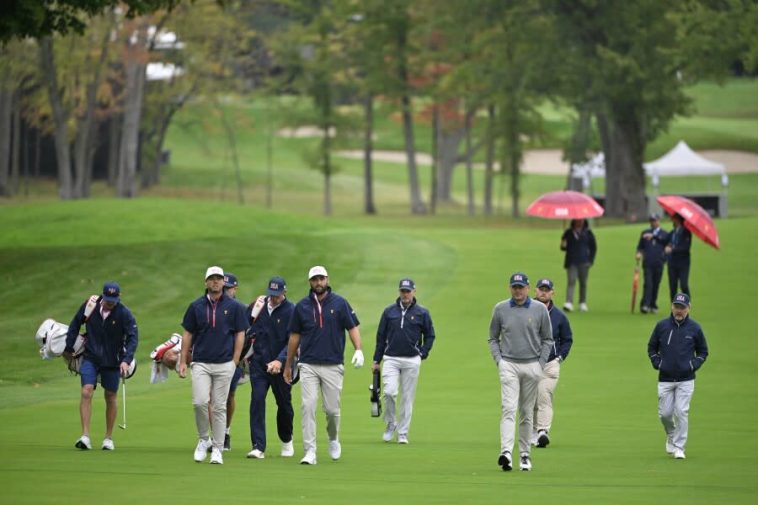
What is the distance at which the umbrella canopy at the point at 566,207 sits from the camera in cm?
3159

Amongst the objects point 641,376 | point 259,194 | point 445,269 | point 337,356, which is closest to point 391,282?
point 445,269

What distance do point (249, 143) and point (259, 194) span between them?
22.6 m

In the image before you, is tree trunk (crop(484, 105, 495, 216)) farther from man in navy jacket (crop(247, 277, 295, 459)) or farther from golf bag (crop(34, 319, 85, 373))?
man in navy jacket (crop(247, 277, 295, 459))

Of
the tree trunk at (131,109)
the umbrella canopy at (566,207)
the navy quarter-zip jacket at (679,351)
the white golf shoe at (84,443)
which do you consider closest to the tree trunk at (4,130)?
the tree trunk at (131,109)

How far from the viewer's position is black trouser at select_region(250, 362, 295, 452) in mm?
17594

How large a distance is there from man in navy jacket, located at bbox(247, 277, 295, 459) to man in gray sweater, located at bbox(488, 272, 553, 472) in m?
2.49

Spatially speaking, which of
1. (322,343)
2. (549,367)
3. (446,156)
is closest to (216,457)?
(322,343)

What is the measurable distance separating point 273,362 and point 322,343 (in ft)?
2.11

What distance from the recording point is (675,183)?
90.3 m

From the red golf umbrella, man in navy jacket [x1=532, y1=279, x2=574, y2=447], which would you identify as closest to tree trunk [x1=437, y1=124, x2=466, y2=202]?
the red golf umbrella

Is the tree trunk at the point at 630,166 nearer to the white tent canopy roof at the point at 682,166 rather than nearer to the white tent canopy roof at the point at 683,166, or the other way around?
the white tent canopy roof at the point at 682,166

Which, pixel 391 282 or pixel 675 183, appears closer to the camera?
pixel 391 282

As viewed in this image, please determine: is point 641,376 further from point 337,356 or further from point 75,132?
point 75,132

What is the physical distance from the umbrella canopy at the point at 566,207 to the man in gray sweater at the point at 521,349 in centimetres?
1447
